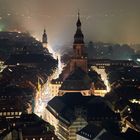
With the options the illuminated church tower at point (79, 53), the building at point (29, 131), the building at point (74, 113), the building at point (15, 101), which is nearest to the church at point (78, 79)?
the illuminated church tower at point (79, 53)

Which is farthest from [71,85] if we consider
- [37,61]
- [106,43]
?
[106,43]

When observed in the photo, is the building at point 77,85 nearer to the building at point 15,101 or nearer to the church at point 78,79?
the church at point 78,79

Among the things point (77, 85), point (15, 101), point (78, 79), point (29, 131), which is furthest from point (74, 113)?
point (78, 79)

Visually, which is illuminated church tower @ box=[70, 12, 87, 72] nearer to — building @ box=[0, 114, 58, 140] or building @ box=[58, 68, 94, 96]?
building @ box=[58, 68, 94, 96]

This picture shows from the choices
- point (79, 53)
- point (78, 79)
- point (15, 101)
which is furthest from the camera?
point (79, 53)

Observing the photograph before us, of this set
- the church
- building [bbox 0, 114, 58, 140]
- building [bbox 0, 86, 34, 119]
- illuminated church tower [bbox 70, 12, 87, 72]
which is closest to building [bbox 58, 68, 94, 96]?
the church

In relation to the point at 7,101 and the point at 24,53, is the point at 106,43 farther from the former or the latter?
the point at 7,101

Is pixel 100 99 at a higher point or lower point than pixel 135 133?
higher

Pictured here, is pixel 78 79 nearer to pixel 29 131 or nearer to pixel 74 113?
pixel 74 113

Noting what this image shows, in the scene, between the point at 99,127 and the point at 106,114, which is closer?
the point at 99,127
